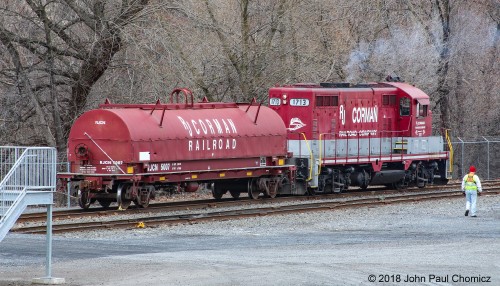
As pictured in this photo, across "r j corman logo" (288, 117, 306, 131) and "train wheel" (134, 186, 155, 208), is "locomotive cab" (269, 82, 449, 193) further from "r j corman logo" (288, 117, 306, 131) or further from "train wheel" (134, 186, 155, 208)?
"train wheel" (134, 186, 155, 208)

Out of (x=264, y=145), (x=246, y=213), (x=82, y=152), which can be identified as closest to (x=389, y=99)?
(x=264, y=145)

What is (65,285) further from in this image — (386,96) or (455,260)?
(386,96)

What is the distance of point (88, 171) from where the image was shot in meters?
25.4

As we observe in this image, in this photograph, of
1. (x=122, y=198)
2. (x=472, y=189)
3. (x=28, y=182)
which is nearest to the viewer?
(x=28, y=182)

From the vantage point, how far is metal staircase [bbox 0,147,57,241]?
46.3 ft

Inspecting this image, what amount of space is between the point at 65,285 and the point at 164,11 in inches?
678

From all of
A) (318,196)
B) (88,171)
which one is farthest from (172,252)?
(318,196)

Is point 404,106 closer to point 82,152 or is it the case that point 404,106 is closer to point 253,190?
point 253,190

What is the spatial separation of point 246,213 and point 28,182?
422 inches

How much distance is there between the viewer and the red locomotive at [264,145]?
25250 millimetres

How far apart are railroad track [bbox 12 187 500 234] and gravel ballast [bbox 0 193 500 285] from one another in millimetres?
485

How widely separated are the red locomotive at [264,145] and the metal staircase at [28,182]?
10.4 meters

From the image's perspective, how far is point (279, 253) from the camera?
682 inches

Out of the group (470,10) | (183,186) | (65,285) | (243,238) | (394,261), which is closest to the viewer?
(65,285)
